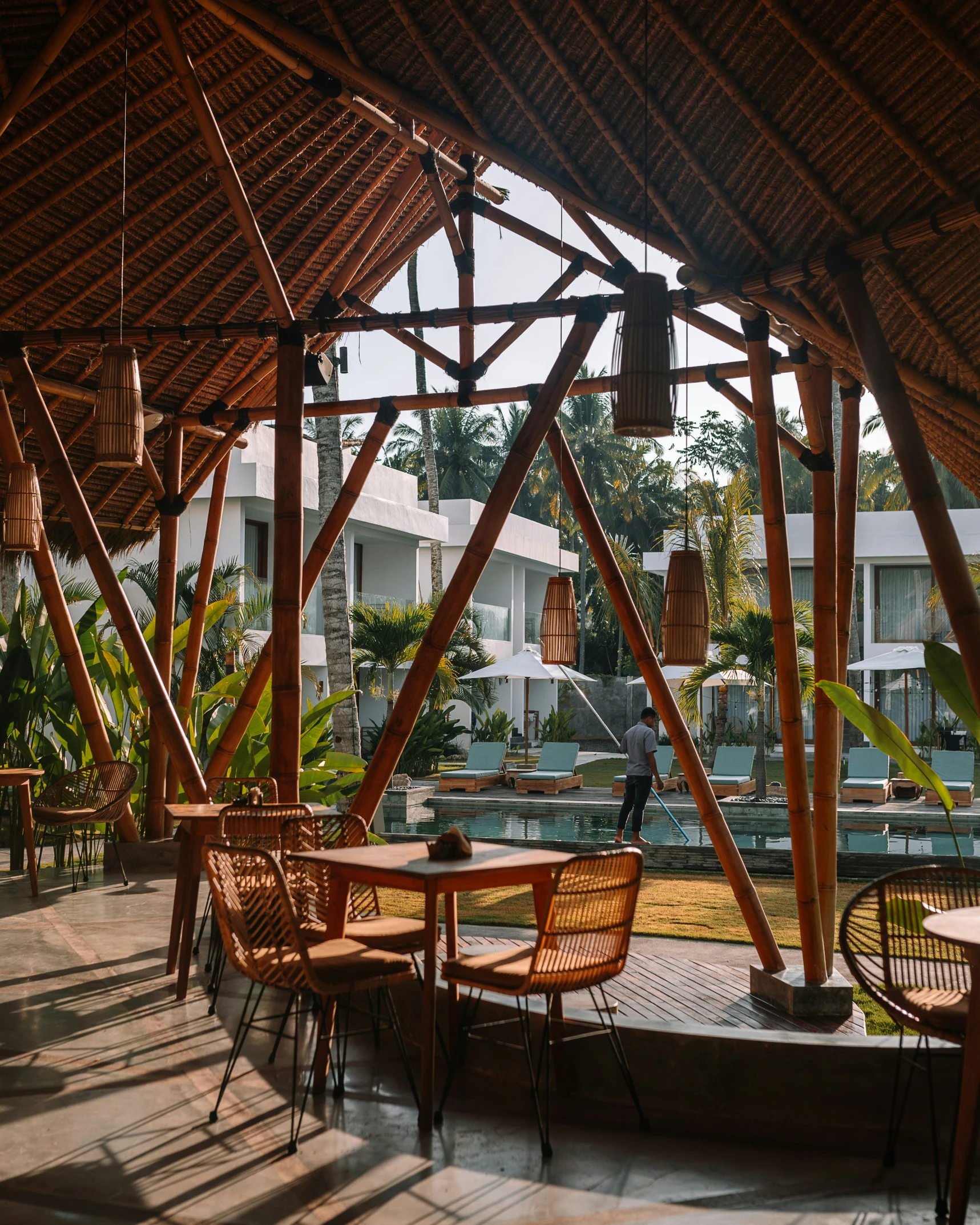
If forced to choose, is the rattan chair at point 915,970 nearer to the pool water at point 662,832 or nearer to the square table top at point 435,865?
the square table top at point 435,865

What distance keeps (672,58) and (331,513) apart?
356cm

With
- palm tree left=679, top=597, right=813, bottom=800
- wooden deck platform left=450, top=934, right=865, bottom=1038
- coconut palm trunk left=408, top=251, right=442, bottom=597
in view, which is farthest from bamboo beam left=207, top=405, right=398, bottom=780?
coconut palm trunk left=408, top=251, right=442, bottom=597

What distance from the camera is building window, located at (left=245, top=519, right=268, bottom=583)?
2141 cm

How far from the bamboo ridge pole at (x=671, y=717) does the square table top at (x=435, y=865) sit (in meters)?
1.57

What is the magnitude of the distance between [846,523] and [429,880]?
331 cm

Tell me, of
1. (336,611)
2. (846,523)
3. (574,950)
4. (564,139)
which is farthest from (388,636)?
(574,950)

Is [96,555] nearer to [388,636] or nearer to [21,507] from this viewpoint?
[21,507]

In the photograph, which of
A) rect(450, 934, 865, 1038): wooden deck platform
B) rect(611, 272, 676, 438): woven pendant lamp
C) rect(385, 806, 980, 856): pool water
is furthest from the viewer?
rect(385, 806, 980, 856): pool water

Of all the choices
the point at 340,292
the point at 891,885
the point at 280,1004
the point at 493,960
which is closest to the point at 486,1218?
the point at 493,960

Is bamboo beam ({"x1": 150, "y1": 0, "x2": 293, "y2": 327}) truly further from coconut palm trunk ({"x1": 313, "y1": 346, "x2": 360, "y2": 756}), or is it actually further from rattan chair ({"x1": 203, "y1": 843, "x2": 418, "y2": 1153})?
coconut palm trunk ({"x1": 313, "y1": 346, "x2": 360, "y2": 756})

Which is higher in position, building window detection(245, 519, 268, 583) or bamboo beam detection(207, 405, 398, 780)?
building window detection(245, 519, 268, 583)

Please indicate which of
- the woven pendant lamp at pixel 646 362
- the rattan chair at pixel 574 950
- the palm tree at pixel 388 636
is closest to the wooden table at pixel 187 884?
the rattan chair at pixel 574 950

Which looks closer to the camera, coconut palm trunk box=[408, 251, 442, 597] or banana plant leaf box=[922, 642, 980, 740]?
banana plant leaf box=[922, 642, 980, 740]

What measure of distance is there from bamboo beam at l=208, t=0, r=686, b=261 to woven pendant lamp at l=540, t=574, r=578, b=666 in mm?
3088
